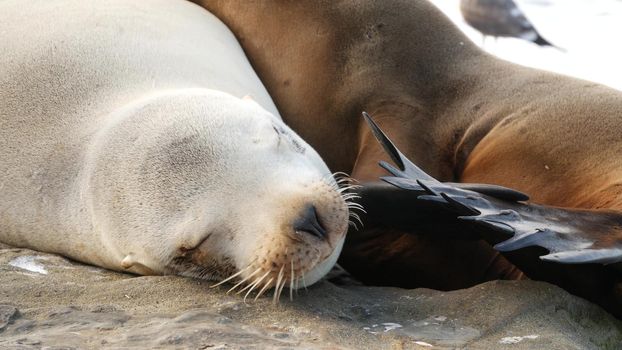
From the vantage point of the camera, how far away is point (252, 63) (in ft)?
15.0

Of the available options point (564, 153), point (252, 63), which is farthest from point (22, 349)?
point (252, 63)

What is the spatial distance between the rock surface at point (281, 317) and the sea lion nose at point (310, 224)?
0.72 ft

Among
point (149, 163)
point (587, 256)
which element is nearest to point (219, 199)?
point (149, 163)

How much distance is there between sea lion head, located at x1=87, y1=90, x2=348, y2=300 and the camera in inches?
111

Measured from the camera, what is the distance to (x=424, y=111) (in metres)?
4.21

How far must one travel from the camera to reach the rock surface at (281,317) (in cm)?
249

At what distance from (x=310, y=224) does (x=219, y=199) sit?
0.28 m

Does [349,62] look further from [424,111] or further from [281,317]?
[281,317]

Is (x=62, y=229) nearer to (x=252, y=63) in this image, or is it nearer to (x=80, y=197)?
(x=80, y=197)

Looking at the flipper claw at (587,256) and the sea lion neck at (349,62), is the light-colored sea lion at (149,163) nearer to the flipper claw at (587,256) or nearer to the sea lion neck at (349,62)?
the sea lion neck at (349,62)

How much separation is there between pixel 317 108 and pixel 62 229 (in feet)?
4.75

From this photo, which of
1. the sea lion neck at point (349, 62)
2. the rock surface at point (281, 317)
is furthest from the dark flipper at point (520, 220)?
the sea lion neck at point (349, 62)

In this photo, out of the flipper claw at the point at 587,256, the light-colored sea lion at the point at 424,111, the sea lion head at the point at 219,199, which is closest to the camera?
the flipper claw at the point at 587,256

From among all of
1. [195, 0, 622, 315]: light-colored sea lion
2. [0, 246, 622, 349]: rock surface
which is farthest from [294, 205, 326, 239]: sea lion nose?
[195, 0, 622, 315]: light-colored sea lion
